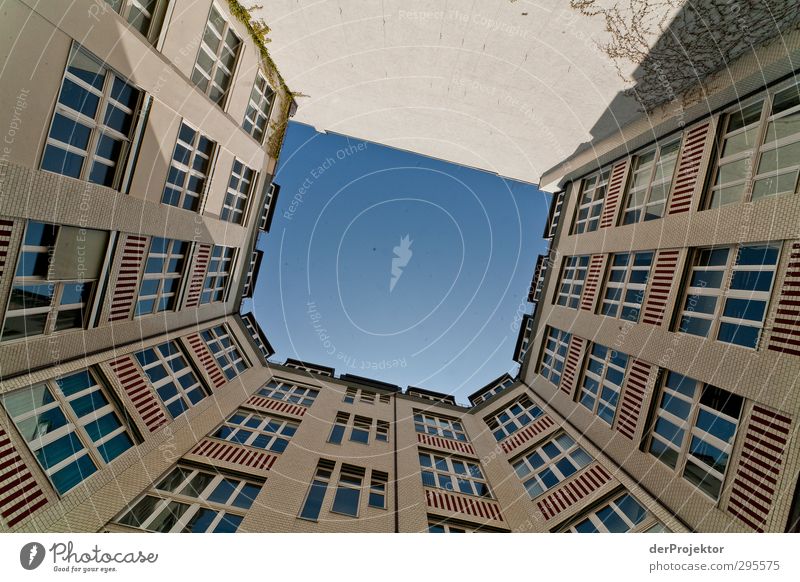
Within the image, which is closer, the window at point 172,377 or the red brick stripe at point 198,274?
the window at point 172,377

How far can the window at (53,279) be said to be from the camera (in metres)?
9.53

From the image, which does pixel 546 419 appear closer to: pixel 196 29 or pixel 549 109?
pixel 549 109

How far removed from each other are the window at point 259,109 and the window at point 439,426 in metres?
20.3

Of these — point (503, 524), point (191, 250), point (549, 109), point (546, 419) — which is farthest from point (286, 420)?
point (549, 109)

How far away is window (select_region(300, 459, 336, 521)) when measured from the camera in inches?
522

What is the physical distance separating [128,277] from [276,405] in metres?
10.4

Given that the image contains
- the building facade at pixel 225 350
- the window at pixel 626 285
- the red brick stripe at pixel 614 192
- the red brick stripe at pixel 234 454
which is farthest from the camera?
the red brick stripe at pixel 614 192

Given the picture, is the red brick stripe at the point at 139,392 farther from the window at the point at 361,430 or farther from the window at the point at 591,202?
the window at the point at 591,202

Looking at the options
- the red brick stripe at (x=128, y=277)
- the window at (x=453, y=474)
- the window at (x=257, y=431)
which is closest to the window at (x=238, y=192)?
the red brick stripe at (x=128, y=277)

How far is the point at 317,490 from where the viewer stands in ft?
47.2

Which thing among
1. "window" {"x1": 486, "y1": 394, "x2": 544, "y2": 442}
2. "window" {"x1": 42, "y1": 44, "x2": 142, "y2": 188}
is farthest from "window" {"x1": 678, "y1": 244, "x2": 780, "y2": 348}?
"window" {"x1": 42, "y1": 44, "x2": 142, "y2": 188}

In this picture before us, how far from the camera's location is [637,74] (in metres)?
13.0

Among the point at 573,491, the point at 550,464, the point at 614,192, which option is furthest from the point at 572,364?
the point at 614,192
